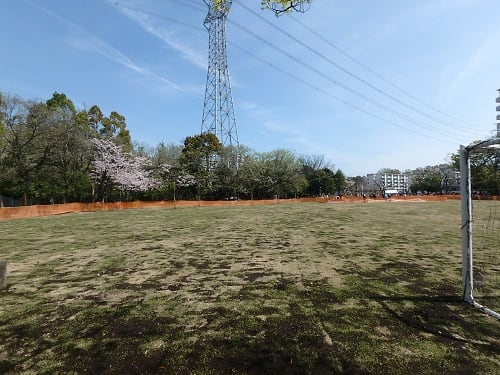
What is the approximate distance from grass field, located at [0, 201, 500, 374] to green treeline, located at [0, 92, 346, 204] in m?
25.4

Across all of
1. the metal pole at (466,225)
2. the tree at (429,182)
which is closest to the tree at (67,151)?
the metal pole at (466,225)

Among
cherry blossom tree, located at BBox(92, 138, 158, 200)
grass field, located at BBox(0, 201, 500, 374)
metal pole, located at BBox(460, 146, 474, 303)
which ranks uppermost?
cherry blossom tree, located at BBox(92, 138, 158, 200)

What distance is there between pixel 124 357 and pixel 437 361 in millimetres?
3143

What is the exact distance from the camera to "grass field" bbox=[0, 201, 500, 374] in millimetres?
3268

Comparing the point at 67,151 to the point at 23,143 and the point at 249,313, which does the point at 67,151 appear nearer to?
the point at 23,143

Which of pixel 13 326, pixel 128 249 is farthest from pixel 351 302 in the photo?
pixel 128 249

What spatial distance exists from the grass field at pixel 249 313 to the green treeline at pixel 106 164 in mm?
25379

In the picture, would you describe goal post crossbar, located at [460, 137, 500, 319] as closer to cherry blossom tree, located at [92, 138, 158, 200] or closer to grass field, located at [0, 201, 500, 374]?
grass field, located at [0, 201, 500, 374]

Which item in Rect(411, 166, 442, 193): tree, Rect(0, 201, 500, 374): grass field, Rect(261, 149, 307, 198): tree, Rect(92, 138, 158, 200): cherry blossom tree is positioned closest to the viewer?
Rect(0, 201, 500, 374): grass field

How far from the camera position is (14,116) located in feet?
93.5

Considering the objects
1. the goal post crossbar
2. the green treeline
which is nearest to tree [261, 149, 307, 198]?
the green treeline

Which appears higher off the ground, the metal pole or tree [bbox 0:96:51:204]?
tree [bbox 0:96:51:204]

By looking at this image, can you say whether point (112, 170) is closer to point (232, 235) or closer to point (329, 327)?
point (232, 235)

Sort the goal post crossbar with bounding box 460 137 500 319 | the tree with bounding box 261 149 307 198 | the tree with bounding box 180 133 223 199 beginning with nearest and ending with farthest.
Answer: the goal post crossbar with bounding box 460 137 500 319, the tree with bounding box 180 133 223 199, the tree with bounding box 261 149 307 198
